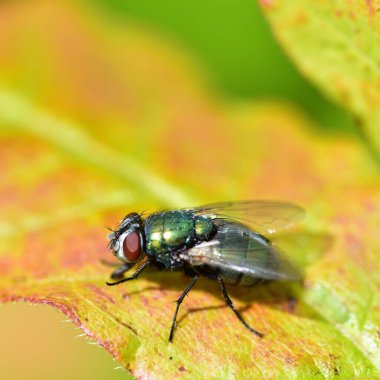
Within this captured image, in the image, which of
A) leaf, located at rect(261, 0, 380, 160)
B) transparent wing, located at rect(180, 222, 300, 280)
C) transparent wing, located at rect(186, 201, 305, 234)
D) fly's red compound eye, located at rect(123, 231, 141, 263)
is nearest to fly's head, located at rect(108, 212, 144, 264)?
fly's red compound eye, located at rect(123, 231, 141, 263)

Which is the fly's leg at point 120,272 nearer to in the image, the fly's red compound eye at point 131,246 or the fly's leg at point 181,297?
the fly's red compound eye at point 131,246

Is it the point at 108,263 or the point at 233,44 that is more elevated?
the point at 233,44

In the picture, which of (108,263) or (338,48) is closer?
(338,48)

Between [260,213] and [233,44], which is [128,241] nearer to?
[260,213]

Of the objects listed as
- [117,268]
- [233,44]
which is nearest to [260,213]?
[117,268]

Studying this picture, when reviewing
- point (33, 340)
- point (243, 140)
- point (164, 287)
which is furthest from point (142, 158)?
point (33, 340)

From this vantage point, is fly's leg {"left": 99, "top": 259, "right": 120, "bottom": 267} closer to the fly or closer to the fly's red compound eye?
the fly

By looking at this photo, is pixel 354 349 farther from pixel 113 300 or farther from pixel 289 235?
pixel 113 300

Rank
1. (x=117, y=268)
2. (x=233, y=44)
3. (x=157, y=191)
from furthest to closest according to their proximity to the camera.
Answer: (x=233, y=44), (x=157, y=191), (x=117, y=268)
